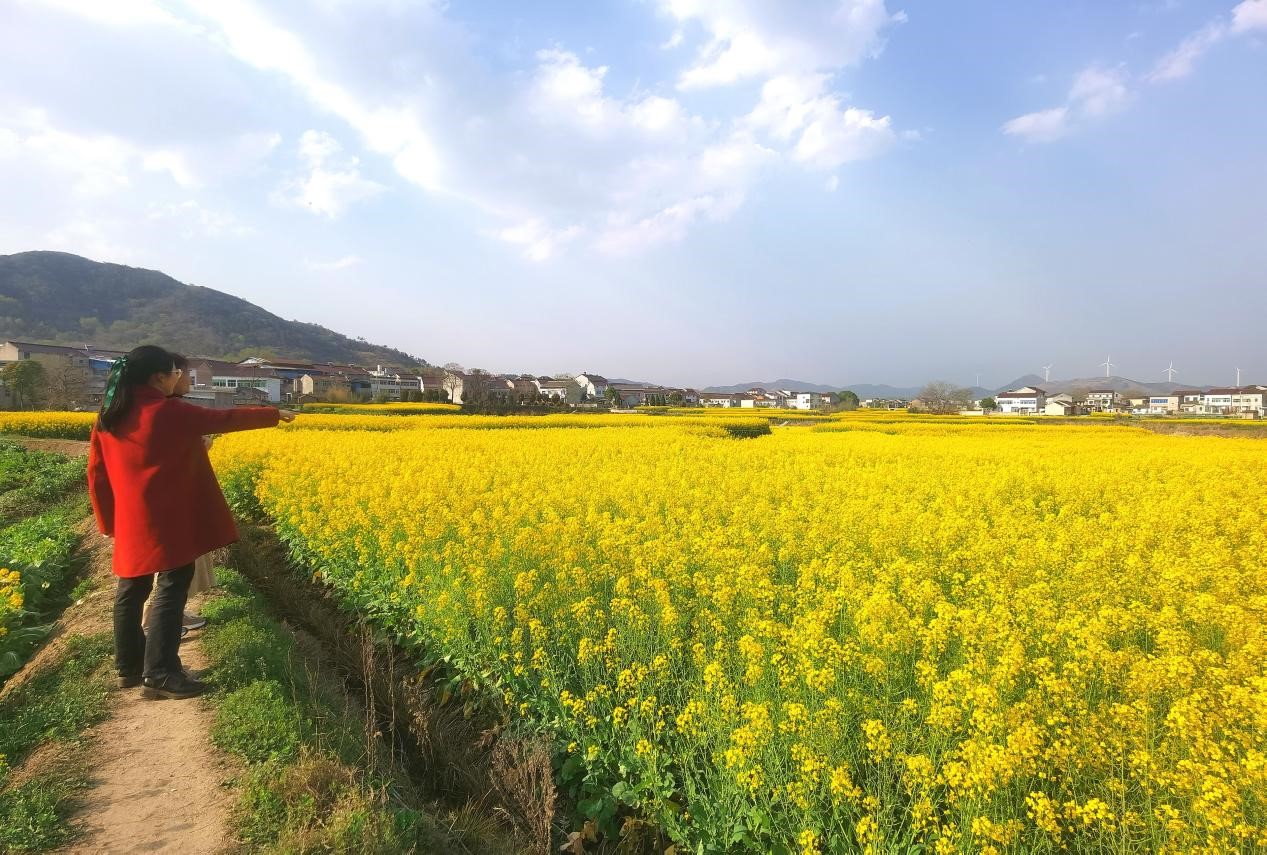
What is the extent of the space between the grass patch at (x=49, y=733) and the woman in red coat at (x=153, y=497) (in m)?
0.28

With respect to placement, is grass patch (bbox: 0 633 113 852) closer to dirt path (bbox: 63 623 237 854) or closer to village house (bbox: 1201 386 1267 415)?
dirt path (bbox: 63 623 237 854)

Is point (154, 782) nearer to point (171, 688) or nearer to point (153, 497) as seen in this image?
point (171, 688)

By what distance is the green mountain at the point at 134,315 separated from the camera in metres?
94.2

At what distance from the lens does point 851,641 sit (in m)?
3.42

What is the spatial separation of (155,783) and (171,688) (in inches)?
39.4

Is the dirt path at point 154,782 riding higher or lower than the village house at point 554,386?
lower

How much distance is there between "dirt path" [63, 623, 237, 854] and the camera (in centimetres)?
269

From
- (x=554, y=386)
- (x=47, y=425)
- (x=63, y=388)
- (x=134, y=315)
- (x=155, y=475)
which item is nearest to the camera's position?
(x=155, y=475)

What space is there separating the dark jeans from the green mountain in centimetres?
11162

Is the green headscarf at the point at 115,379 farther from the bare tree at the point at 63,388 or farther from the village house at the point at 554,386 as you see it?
the village house at the point at 554,386

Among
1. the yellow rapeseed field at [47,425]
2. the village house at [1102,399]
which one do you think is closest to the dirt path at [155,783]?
the yellow rapeseed field at [47,425]

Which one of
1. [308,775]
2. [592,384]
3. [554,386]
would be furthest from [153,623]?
[592,384]

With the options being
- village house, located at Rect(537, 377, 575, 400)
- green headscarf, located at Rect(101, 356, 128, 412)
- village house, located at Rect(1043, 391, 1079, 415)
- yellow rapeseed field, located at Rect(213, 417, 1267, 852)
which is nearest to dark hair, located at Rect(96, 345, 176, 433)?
green headscarf, located at Rect(101, 356, 128, 412)

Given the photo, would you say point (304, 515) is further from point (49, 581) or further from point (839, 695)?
point (839, 695)
